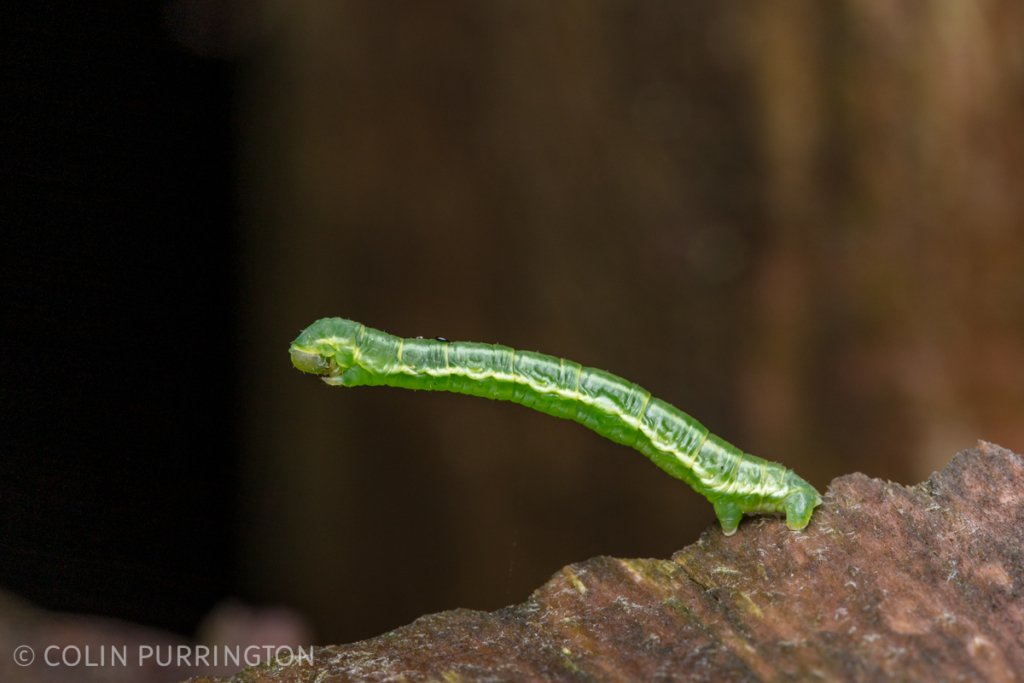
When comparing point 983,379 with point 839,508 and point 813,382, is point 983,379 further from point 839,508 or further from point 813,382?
point 839,508

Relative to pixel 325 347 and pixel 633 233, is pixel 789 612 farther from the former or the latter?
pixel 633 233

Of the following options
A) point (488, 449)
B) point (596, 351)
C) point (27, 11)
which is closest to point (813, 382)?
point (596, 351)

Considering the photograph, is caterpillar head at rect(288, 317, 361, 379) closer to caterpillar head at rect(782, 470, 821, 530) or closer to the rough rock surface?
the rough rock surface

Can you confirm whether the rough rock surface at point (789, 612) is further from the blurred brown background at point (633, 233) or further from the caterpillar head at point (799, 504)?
the blurred brown background at point (633, 233)

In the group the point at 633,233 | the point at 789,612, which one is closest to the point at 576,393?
the point at 789,612

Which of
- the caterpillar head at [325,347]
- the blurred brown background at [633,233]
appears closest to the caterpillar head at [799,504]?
the caterpillar head at [325,347]

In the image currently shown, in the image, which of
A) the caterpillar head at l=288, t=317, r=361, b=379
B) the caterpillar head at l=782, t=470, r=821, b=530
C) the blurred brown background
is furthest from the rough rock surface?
the blurred brown background

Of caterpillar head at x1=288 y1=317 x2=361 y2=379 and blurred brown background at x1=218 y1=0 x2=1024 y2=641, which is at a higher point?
blurred brown background at x1=218 y1=0 x2=1024 y2=641
